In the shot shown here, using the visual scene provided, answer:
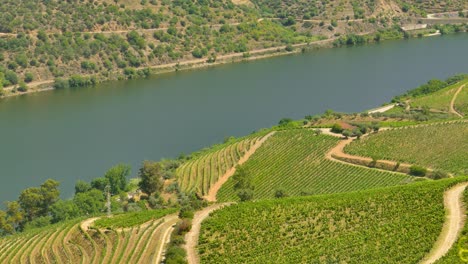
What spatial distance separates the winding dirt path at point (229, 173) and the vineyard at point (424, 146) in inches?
329

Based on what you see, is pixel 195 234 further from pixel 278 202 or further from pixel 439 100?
pixel 439 100

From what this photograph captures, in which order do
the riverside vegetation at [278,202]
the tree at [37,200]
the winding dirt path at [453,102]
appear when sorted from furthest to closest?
the winding dirt path at [453,102], the tree at [37,200], the riverside vegetation at [278,202]

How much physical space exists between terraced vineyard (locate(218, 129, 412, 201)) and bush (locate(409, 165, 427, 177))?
0.78m

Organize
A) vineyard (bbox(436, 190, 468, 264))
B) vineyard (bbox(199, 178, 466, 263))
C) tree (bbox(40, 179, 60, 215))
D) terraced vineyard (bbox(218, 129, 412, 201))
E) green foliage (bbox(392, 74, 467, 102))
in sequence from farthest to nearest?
green foliage (bbox(392, 74, 467, 102)), tree (bbox(40, 179, 60, 215)), terraced vineyard (bbox(218, 129, 412, 201)), vineyard (bbox(199, 178, 466, 263)), vineyard (bbox(436, 190, 468, 264))

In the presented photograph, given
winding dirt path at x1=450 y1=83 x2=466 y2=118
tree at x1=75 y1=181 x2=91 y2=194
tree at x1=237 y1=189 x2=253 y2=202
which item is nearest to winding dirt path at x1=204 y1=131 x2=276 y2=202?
tree at x1=237 y1=189 x2=253 y2=202

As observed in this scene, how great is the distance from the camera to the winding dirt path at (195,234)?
99.9 feet

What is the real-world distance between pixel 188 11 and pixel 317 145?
70.2m

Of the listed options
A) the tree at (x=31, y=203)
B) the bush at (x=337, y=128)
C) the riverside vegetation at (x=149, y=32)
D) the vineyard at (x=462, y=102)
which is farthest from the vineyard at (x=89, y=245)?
the riverside vegetation at (x=149, y=32)

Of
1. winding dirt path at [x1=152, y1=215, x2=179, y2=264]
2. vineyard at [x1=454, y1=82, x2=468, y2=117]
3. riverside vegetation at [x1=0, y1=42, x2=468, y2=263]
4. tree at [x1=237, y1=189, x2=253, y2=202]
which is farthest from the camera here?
vineyard at [x1=454, y1=82, x2=468, y2=117]

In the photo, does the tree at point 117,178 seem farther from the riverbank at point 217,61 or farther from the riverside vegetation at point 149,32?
the riverside vegetation at point 149,32

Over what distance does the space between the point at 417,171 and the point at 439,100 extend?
87.5ft

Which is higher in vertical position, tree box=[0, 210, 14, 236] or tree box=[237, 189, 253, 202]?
tree box=[237, 189, 253, 202]

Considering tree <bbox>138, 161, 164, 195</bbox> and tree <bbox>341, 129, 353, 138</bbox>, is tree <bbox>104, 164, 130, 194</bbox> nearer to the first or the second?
tree <bbox>138, 161, 164, 195</bbox>

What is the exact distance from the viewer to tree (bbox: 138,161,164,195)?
47625 mm
